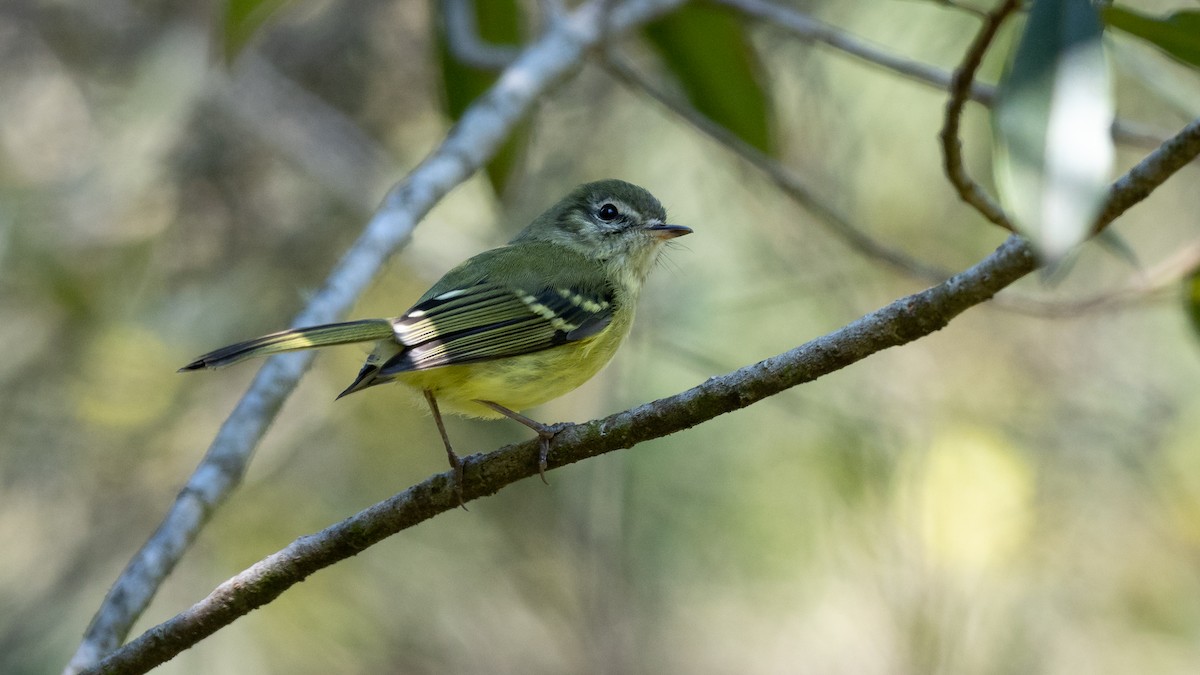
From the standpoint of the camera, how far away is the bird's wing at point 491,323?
276 cm

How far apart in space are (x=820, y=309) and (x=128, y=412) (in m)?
2.95

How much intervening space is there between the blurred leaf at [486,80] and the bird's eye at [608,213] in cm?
60

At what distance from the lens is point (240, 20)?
3.64 meters

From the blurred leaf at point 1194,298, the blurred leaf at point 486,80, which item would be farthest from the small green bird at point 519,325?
the blurred leaf at point 1194,298

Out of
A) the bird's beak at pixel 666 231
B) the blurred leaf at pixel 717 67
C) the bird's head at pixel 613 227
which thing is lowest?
the bird's beak at pixel 666 231

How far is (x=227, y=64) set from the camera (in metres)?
3.68

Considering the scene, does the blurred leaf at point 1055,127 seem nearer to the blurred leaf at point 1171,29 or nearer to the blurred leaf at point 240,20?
the blurred leaf at point 1171,29

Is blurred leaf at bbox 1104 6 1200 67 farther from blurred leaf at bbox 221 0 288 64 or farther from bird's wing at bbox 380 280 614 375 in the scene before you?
blurred leaf at bbox 221 0 288 64

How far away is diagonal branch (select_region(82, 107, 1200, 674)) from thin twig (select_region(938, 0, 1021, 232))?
0.36 metres

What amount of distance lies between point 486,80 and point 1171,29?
2.80 meters

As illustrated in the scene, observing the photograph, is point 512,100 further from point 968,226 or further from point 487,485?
point 968,226

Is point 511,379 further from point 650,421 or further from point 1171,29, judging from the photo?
point 1171,29

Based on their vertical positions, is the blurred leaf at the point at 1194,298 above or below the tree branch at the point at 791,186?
below

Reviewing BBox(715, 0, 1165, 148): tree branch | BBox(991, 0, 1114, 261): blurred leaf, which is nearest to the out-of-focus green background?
BBox(715, 0, 1165, 148): tree branch
